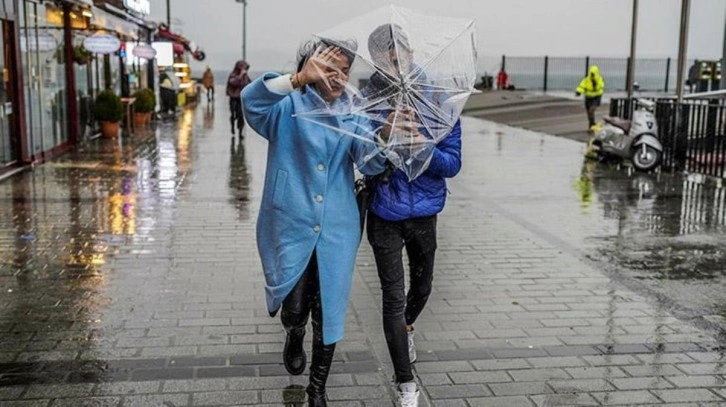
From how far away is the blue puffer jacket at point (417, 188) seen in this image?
413 centimetres

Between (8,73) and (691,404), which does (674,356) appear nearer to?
(691,404)

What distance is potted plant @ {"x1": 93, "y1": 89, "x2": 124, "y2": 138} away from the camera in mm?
17812

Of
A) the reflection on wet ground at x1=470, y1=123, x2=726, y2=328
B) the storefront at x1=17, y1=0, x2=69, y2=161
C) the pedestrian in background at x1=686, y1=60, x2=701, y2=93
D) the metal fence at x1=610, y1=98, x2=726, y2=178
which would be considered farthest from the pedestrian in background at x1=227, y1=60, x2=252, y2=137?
the pedestrian in background at x1=686, y1=60, x2=701, y2=93

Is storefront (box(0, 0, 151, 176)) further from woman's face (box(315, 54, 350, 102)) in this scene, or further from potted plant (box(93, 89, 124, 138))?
woman's face (box(315, 54, 350, 102))

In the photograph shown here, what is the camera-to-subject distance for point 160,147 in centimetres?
1675

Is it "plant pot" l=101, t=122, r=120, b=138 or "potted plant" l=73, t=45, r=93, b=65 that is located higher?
"potted plant" l=73, t=45, r=93, b=65

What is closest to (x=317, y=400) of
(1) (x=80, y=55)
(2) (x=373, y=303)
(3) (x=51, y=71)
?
(2) (x=373, y=303)

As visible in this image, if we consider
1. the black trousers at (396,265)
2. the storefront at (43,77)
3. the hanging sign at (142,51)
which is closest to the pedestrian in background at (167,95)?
the hanging sign at (142,51)

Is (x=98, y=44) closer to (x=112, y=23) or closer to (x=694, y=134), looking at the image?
(x=112, y=23)

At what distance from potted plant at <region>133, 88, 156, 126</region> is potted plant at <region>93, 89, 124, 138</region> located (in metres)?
3.16

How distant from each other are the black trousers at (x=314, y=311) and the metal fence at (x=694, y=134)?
395 inches

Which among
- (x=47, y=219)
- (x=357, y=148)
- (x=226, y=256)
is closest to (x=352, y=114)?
(x=357, y=148)

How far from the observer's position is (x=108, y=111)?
17.8 meters

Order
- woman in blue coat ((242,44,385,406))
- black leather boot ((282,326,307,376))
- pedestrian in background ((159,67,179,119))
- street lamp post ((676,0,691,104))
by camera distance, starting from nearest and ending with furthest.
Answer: woman in blue coat ((242,44,385,406))
black leather boot ((282,326,307,376))
street lamp post ((676,0,691,104))
pedestrian in background ((159,67,179,119))
